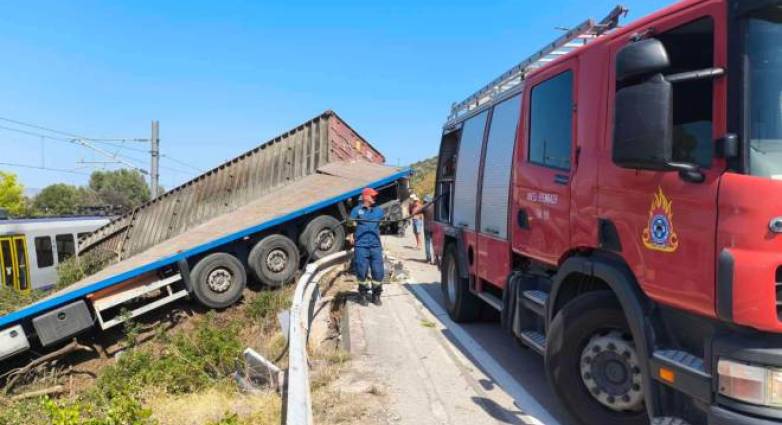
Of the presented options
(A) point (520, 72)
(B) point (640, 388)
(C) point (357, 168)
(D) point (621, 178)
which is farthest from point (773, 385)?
(C) point (357, 168)

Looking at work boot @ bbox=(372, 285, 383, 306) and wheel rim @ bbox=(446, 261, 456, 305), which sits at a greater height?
wheel rim @ bbox=(446, 261, 456, 305)

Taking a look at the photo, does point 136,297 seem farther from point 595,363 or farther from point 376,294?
point 595,363

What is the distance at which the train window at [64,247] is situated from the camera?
17609mm

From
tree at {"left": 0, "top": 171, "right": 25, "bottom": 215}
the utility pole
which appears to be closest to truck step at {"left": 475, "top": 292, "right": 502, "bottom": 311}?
the utility pole

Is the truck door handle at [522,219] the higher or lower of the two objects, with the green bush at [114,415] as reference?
higher

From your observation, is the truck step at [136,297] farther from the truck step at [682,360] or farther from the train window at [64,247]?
the truck step at [682,360]

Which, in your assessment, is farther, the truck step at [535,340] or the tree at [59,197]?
the tree at [59,197]

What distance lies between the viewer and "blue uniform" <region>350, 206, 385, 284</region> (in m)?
8.38

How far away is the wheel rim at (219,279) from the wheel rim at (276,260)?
2.81 ft

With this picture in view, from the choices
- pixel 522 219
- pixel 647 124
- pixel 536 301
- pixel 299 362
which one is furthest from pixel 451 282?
pixel 647 124

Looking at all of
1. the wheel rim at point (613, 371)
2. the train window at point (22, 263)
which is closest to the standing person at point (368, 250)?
the wheel rim at point (613, 371)

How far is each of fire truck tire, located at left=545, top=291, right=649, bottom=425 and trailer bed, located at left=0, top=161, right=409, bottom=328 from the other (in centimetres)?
821

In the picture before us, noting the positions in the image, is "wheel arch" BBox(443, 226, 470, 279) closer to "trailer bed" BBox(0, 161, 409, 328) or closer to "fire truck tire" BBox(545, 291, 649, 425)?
"fire truck tire" BBox(545, 291, 649, 425)

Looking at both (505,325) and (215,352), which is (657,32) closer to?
(505,325)
